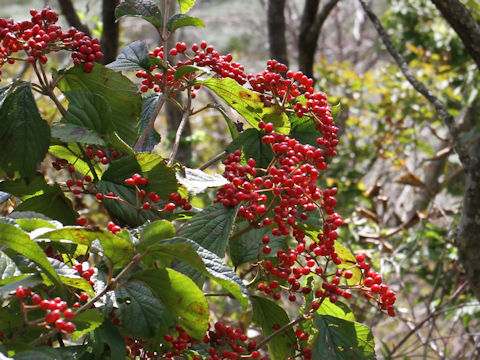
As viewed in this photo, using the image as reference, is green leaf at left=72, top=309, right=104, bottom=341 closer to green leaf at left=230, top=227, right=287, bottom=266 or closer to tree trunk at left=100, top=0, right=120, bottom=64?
green leaf at left=230, top=227, right=287, bottom=266

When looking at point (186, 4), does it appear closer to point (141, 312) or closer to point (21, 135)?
point (21, 135)

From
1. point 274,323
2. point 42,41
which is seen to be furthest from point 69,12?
point 274,323

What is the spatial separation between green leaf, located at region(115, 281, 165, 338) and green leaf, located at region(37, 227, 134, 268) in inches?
3.0

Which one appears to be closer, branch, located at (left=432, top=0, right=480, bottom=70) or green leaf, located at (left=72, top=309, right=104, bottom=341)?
green leaf, located at (left=72, top=309, right=104, bottom=341)

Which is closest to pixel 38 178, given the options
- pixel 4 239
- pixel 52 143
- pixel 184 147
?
pixel 52 143

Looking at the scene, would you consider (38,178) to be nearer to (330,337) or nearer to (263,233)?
(263,233)

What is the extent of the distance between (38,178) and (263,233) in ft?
1.41

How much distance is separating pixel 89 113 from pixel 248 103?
11.4 inches

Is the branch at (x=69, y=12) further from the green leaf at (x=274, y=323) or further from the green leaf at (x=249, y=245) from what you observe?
the green leaf at (x=274, y=323)

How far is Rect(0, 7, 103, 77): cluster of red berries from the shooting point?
1001 mm

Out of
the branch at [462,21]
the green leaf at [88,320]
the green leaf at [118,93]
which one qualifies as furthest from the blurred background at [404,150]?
the green leaf at [88,320]

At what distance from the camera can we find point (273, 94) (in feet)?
3.53

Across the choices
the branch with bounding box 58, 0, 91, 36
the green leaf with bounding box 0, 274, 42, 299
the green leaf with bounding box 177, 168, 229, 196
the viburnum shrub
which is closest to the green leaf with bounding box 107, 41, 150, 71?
the viburnum shrub

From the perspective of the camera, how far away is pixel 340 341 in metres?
0.98
